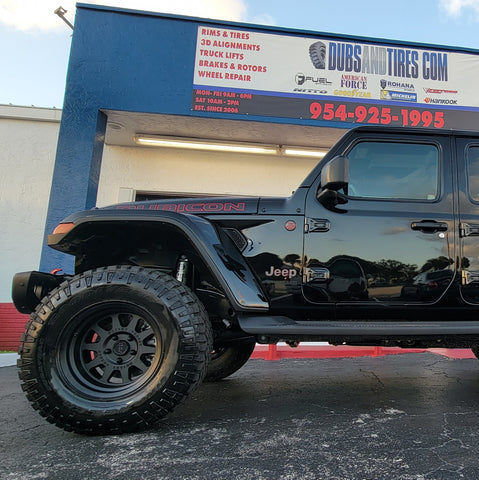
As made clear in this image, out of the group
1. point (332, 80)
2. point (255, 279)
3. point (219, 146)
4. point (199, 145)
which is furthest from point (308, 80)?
point (255, 279)

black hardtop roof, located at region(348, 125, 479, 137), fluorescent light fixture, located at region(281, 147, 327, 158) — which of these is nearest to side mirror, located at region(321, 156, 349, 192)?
black hardtop roof, located at region(348, 125, 479, 137)

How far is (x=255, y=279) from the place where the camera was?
7.84 ft

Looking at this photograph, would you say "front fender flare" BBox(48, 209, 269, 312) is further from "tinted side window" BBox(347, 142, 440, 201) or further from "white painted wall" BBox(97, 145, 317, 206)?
"white painted wall" BBox(97, 145, 317, 206)

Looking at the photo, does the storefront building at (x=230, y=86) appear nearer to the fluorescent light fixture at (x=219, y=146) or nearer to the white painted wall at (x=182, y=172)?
the fluorescent light fixture at (x=219, y=146)

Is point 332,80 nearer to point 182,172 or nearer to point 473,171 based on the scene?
point 182,172

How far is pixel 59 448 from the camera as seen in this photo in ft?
6.03

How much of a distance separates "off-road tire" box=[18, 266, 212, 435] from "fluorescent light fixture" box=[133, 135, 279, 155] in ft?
16.5

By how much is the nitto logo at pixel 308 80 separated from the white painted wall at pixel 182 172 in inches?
64.4

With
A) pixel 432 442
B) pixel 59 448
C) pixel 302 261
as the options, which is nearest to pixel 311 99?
pixel 302 261

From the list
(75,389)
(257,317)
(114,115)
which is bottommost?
(75,389)

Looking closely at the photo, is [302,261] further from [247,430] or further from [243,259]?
[247,430]

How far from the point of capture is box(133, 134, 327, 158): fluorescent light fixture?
6762 millimetres

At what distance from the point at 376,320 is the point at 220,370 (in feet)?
5.28

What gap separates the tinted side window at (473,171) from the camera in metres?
2.58
